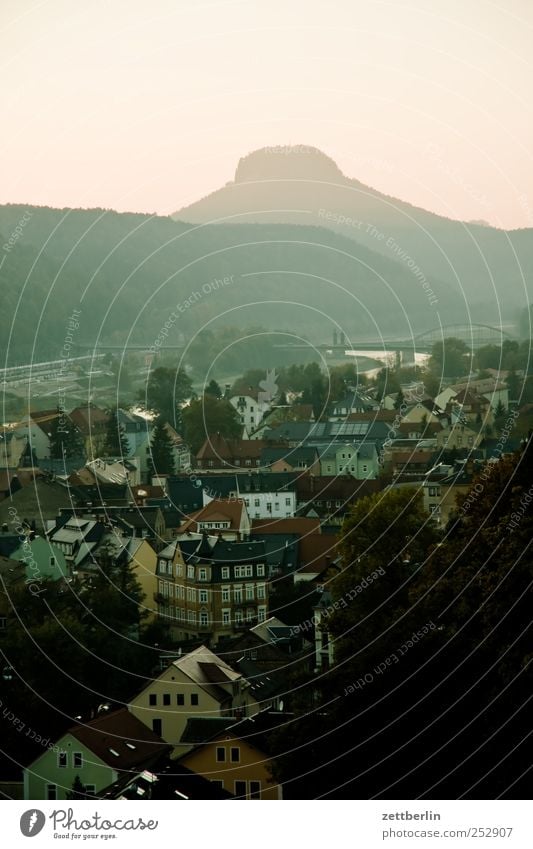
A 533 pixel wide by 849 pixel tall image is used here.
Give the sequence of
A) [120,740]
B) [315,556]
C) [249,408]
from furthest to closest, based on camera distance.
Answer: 1. [249,408]
2. [315,556]
3. [120,740]

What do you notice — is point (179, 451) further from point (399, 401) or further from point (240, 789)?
point (240, 789)

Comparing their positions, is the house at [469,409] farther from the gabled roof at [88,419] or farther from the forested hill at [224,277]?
the forested hill at [224,277]

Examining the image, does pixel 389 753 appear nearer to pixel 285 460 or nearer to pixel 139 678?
pixel 139 678

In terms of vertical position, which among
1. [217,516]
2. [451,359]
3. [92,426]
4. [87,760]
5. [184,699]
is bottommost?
[87,760]

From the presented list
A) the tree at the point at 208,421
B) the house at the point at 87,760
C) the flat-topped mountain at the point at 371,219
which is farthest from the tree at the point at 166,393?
the house at the point at 87,760

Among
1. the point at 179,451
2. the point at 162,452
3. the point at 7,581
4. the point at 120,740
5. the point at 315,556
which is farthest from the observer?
the point at 179,451

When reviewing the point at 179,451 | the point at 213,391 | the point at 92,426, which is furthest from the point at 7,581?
the point at 213,391

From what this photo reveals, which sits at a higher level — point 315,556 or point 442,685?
point 442,685

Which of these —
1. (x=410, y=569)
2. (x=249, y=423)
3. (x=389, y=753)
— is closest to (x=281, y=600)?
(x=410, y=569)
